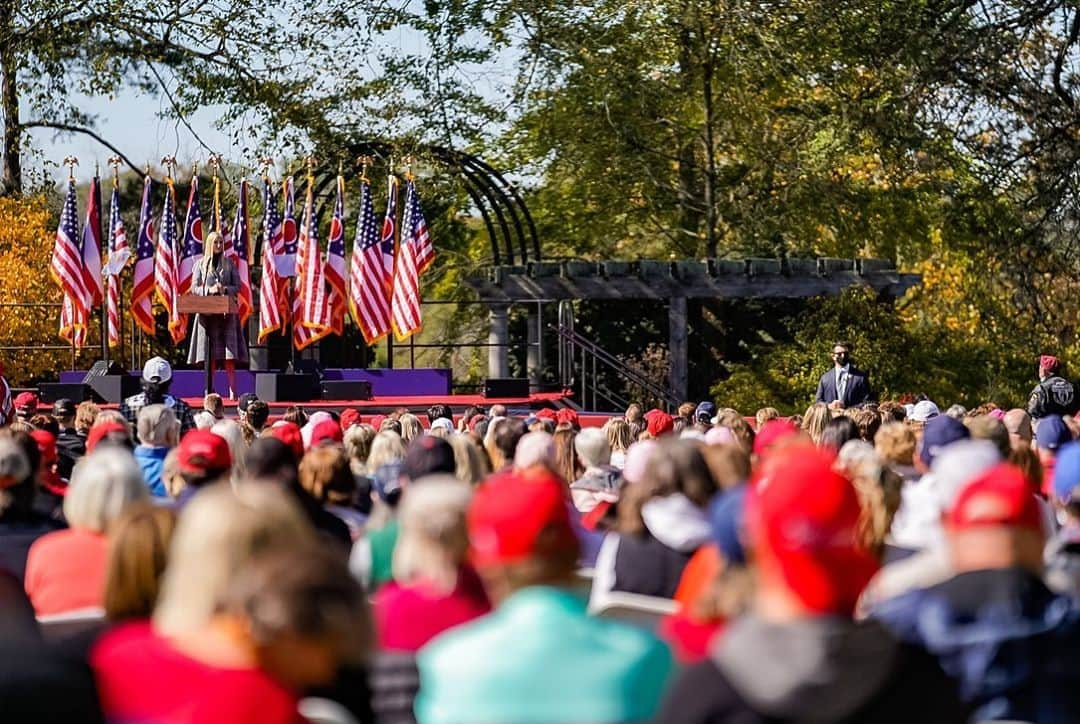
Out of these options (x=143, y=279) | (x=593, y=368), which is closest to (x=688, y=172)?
(x=593, y=368)

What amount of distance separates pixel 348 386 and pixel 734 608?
19.4m

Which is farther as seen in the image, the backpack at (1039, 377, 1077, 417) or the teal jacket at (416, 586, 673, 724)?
the backpack at (1039, 377, 1077, 417)

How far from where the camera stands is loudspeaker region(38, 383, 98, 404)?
2275 cm

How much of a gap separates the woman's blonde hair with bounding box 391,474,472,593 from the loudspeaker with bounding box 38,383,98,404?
714 inches

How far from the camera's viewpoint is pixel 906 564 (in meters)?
5.60

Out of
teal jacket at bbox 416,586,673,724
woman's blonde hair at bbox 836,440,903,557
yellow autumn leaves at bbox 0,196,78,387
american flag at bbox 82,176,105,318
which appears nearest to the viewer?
teal jacket at bbox 416,586,673,724

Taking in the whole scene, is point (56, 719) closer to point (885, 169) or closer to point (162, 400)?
point (162, 400)

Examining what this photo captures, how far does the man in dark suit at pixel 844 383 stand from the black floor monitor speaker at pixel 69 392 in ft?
27.6

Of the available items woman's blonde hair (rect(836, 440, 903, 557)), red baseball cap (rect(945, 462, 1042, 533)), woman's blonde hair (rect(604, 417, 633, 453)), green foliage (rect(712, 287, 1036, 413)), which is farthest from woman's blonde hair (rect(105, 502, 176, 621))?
green foliage (rect(712, 287, 1036, 413))

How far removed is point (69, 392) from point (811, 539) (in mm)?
20079

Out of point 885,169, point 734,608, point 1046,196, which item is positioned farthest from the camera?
point 885,169

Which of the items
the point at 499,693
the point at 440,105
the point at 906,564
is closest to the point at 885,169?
the point at 440,105

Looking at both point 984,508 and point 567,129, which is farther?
point 567,129

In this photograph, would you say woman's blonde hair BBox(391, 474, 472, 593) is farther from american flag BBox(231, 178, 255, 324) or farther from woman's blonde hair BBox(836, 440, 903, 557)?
american flag BBox(231, 178, 255, 324)
